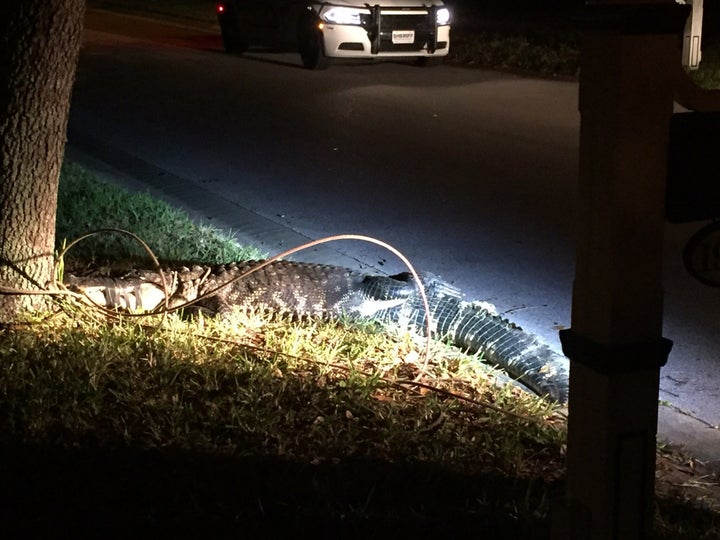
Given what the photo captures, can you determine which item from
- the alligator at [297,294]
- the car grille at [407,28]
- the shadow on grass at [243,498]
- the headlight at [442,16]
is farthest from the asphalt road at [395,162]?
the shadow on grass at [243,498]

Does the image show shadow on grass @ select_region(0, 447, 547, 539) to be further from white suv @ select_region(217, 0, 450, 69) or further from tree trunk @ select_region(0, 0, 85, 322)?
white suv @ select_region(217, 0, 450, 69)

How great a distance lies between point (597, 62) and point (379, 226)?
545 centimetres

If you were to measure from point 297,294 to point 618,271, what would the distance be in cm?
350

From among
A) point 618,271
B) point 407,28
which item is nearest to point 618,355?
point 618,271

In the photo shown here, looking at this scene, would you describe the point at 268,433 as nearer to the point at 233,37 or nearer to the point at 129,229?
the point at 129,229

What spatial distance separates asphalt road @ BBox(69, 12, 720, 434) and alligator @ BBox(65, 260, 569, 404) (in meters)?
0.59

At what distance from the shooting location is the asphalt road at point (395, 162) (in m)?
6.66

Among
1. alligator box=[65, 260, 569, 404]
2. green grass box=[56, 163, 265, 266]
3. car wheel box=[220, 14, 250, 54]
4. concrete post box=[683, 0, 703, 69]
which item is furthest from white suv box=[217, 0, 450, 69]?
alligator box=[65, 260, 569, 404]

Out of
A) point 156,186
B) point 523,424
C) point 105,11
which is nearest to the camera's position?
point 523,424

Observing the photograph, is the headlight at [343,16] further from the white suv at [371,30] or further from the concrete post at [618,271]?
the concrete post at [618,271]

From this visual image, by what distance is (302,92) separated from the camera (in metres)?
13.9

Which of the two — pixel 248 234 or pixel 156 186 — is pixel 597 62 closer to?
pixel 248 234

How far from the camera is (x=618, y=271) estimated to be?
8.61 feet

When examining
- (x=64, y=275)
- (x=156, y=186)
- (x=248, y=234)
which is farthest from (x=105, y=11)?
(x=64, y=275)
